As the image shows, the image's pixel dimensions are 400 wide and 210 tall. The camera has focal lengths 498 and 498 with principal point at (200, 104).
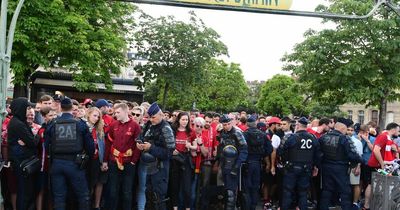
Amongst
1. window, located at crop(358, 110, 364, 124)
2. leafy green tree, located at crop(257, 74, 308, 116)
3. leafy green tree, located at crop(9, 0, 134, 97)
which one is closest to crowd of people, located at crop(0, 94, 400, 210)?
leafy green tree, located at crop(9, 0, 134, 97)

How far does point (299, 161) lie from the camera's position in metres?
9.65

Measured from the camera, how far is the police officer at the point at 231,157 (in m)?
9.21

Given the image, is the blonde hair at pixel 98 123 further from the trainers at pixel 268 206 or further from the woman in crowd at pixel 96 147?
the trainers at pixel 268 206

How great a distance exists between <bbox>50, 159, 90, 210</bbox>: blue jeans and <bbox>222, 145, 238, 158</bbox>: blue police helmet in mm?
2678

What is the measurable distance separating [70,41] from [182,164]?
46.6ft

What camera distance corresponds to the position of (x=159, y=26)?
1134 inches

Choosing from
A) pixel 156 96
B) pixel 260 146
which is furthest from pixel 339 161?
pixel 156 96

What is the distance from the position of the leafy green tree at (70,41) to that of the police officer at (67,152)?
44.7 ft

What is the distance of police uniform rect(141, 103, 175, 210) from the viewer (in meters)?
8.38

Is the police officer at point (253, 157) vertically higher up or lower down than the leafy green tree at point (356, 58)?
lower down

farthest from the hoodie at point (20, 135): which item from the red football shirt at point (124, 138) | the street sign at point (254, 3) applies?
the street sign at point (254, 3)

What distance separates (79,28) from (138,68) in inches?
316

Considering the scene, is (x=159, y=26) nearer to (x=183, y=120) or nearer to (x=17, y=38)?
(x=17, y=38)

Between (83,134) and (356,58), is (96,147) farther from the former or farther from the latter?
(356,58)
